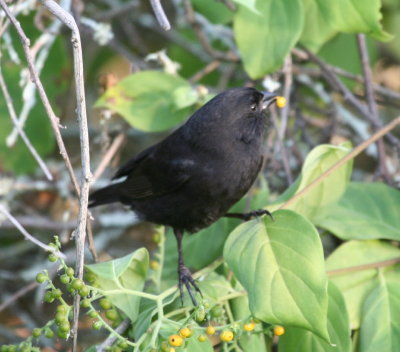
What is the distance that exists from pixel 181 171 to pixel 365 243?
0.81m

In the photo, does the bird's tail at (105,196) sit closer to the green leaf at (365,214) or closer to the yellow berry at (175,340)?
the green leaf at (365,214)

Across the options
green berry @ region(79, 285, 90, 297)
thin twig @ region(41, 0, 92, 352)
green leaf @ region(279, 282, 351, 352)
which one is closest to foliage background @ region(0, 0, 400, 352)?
green leaf @ region(279, 282, 351, 352)

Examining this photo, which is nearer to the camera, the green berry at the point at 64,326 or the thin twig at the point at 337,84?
the green berry at the point at 64,326

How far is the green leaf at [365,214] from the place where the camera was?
2713mm

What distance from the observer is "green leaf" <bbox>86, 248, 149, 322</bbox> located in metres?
2.22

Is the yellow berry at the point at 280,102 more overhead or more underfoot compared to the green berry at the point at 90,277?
more overhead

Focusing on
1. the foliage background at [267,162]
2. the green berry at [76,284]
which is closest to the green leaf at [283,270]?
the foliage background at [267,162]

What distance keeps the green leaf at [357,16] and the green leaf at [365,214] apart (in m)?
0.63

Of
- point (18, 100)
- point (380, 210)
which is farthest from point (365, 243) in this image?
point (18, 100)

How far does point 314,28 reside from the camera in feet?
10.4

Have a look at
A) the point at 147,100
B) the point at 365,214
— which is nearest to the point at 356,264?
the point at 365,214

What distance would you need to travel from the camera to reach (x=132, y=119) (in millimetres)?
3230

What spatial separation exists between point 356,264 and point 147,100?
125 centimetres

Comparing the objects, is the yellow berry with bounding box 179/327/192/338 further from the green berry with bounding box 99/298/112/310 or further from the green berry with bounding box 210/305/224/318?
the green berry with bounding box 99/298/112/310
